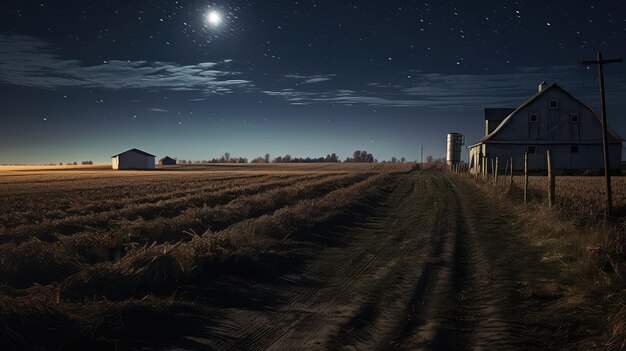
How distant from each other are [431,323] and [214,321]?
299 centimetres

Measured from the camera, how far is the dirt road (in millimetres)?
5438

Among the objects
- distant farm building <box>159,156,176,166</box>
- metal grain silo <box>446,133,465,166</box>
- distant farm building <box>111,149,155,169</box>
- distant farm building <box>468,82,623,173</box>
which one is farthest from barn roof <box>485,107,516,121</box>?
distant farm building <box>159,156,176,166</box>

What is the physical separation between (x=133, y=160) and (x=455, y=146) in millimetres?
64334

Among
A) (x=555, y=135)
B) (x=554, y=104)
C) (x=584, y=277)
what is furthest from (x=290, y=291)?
(x=554, y=104)

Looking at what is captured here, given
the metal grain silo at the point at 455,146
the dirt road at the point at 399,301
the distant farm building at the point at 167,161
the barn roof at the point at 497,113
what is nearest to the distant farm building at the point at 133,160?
the distant farm building at the point at 167,161

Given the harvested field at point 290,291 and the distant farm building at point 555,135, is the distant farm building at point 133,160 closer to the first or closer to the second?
the distant farm building at point 555,135

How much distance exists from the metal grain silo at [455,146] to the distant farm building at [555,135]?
29.9m

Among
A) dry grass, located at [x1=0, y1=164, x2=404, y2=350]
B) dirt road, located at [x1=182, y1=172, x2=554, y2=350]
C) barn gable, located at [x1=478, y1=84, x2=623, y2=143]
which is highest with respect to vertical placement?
barn gable, located at [x1=478, y1=84, x2=623, y2=143]

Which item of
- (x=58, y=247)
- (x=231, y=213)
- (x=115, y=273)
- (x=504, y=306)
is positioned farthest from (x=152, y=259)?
(x=231, y=213)

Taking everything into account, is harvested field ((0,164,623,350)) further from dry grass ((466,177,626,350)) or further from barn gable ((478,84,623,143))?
barn gable ((478,84,623,143))

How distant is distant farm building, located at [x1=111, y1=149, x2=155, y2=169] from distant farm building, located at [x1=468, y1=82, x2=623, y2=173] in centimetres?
7271

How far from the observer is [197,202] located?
2241cm

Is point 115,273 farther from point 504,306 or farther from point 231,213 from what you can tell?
point 231,213

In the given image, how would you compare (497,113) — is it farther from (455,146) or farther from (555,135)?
(455,146)
